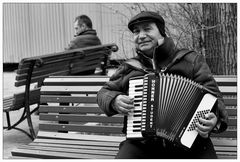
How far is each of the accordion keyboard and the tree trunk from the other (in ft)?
5.94

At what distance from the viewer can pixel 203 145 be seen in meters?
3.09

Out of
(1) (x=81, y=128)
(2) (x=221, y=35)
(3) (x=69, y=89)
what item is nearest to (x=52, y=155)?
(1) (x=81, y=128)

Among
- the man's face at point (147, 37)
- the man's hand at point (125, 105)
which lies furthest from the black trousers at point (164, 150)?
the man's face at point (147, 37)

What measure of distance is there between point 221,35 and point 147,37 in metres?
1.67

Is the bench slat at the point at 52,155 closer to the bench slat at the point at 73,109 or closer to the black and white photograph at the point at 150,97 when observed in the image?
the black and white photograph at the point at 150,97

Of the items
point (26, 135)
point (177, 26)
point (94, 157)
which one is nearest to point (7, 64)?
point (26, 135)

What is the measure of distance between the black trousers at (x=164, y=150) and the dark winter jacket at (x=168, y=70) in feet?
0.46

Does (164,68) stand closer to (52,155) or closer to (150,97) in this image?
(150,97)

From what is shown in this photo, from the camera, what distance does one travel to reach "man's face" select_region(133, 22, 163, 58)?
3.33 meters

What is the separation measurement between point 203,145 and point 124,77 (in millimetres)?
712

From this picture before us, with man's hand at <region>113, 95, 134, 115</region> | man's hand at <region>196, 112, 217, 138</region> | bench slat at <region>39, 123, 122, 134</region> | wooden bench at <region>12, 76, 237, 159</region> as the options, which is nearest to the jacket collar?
man's hand at <region>113, 95, 134, 115</region>

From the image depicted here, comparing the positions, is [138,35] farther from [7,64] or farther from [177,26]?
[7,64]

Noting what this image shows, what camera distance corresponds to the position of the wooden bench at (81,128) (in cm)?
369

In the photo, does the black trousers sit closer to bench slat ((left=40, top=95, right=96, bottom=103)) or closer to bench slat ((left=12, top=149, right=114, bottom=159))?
bench slat ((left=12, top=149, right=114, bottom=159))
